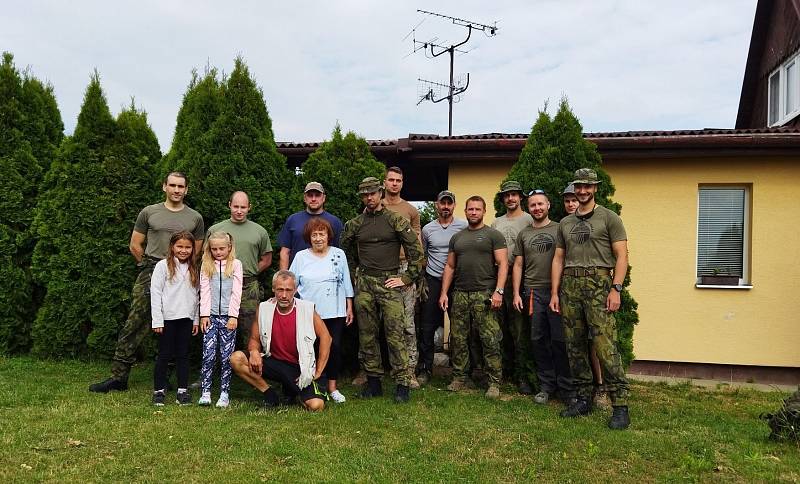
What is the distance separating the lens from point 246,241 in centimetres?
565

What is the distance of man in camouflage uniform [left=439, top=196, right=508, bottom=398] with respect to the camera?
5664mm

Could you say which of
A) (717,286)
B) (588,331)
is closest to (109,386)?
(588,331)

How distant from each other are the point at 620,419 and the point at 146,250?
4569mm

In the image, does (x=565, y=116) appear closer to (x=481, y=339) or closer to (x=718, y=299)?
(x=481, y=339)

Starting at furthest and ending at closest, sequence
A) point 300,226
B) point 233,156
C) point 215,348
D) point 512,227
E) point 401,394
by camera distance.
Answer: point 233,156
point 512,227
point 300,226
point 401,394
point 215,348

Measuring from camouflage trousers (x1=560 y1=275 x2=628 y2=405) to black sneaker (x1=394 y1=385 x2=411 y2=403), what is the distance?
150cm

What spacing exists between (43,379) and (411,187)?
6.93 metres

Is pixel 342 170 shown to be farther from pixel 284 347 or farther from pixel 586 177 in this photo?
pixel 586 177

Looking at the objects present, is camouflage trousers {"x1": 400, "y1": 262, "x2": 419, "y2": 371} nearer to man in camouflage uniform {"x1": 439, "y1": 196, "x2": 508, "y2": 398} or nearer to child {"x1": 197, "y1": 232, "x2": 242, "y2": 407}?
man in camouflage uniform {"x1": 439, "y1": 196, "x2": 508, "y2": 398}

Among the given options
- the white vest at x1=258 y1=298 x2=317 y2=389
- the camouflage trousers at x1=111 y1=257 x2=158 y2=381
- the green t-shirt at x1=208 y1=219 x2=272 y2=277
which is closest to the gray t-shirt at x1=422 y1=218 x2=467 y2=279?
the white vest at x1=258 y1=298 x2=317 y2=389

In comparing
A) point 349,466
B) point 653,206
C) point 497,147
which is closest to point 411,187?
point 497,147

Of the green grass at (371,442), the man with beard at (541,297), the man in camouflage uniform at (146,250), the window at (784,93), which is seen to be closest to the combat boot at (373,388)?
the green grass at (371,442)

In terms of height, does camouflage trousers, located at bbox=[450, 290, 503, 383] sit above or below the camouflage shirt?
below

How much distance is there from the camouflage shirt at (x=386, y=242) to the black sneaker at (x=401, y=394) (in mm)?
983
